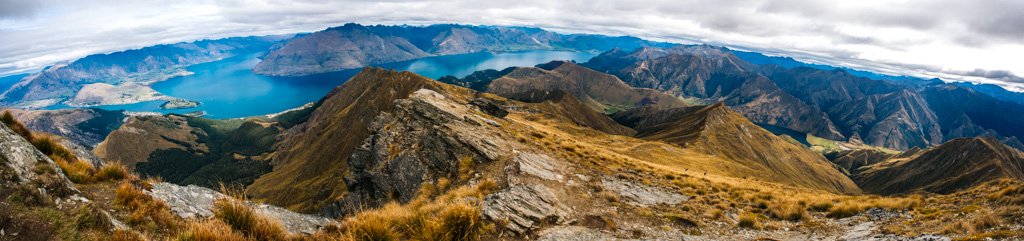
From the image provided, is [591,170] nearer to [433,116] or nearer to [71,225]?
[433,116]

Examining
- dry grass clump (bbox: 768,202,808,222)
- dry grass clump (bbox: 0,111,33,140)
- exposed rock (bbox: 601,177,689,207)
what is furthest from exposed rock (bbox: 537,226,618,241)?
dry grass clump (bbox: 0,111,33,140)

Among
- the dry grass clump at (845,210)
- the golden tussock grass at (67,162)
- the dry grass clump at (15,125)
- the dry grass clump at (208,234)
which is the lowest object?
the dry grass clump at (845,210)

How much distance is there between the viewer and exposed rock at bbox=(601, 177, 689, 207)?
864 inches

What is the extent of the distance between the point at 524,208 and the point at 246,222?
10008 millimetres

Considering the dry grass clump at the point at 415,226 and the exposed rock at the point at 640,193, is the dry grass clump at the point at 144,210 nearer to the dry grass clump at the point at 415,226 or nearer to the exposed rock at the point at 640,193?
the dry grass clump at the point at 415,226

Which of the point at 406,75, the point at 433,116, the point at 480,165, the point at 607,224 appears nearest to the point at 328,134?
the point at 406,75

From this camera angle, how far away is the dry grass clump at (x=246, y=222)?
351 inches

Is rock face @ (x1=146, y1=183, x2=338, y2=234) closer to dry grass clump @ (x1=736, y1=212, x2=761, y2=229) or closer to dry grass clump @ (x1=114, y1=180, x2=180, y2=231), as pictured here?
dry grass clump @ (x1=114, y1=180, x2=180, y2=231)

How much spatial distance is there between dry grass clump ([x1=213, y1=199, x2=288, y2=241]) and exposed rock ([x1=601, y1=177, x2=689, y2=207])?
1681cm

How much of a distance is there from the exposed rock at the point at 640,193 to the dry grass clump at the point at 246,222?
16.8m

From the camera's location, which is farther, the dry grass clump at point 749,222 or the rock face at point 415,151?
the rock face at point 415,151

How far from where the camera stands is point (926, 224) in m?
15.1

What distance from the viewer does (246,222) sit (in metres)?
9.12

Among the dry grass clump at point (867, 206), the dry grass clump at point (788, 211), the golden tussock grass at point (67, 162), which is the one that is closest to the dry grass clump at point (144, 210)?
the golden tussock grass at point (67, 162)
